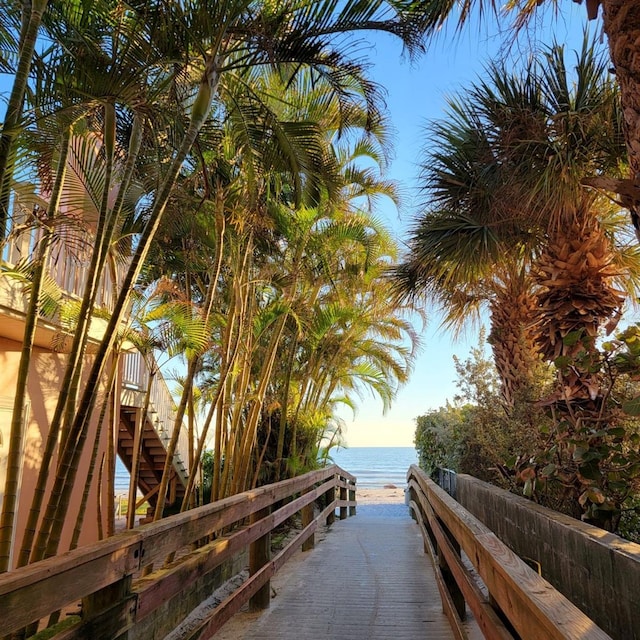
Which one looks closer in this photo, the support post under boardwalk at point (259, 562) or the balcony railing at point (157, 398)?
the support post under boardwalk at point (259, 562)

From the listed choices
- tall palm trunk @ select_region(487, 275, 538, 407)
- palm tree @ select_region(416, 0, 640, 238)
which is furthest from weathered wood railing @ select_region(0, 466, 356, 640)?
tall palm trunk @ select_region(487, 275, 538, 407)

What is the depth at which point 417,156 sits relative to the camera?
590 cm

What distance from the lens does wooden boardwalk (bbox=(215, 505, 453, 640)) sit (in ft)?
11.4

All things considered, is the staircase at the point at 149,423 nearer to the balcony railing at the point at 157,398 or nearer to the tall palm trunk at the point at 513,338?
the balcony railing at the point at 157,398

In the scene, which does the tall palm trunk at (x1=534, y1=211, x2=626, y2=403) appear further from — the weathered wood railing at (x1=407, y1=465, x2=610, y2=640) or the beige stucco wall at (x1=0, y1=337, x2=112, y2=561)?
the beige stucco wall at (x1=0, y1=337, x2=112, y2=561)

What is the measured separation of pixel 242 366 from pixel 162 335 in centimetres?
172

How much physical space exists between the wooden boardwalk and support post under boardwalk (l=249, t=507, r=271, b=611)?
0.29 ft

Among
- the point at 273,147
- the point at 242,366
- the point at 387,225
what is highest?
the point at 387,225

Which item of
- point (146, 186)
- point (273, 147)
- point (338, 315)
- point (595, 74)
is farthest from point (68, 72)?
point (338, 315)

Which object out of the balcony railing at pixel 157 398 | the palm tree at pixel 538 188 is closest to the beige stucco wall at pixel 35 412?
the balcony railing at pixel 157 398

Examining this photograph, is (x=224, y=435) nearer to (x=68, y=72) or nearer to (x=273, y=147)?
(x=273, y=147)

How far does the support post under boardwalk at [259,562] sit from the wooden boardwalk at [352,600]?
0.09 metres

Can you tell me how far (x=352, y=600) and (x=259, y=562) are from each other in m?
0.86

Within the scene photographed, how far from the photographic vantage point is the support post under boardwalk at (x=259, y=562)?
12.7 ft
